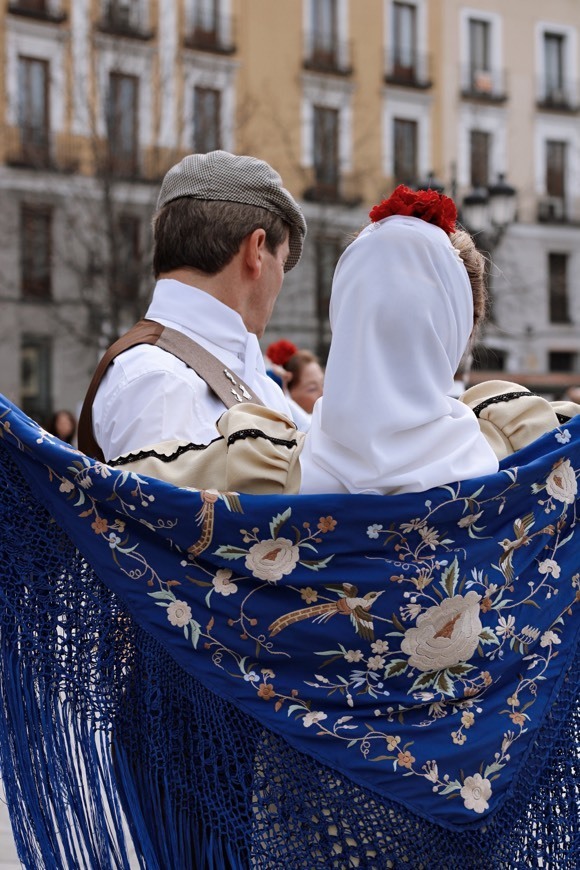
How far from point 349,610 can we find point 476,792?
1.10ft

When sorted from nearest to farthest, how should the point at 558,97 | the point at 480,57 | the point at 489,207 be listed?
the point at 489,207 → the point at 480,57 → the point at 558,97

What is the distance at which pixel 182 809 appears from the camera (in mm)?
1997

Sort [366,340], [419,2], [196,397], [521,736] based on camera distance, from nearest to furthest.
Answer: [366,340], [521,736], [196,397], [419,2]

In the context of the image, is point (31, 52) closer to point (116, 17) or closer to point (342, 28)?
point (116, 17)

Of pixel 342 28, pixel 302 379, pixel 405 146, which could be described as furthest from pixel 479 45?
pixel 302 379

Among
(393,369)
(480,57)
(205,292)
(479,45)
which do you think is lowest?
(393,369)

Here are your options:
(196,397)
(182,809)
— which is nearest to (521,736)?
(182,809)

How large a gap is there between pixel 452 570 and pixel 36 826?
778 mm

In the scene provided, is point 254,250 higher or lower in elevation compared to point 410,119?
lower

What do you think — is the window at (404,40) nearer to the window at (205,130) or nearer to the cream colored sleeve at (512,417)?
the window at (205,130)

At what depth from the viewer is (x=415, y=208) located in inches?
77.1

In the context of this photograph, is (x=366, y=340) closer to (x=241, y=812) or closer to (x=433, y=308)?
(x=433, y=308)

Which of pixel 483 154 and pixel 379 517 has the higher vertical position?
pixel 483 154

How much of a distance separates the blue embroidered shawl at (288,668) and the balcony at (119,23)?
2197 centimetres
